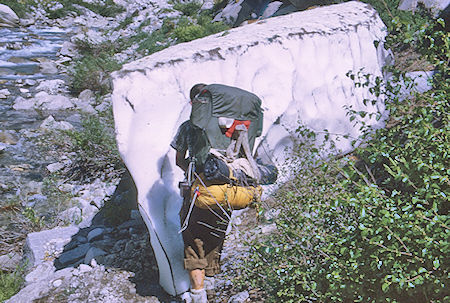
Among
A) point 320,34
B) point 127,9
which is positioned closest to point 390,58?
point 320,34

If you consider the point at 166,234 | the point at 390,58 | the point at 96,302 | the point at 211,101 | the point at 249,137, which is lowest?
the point at 96,302

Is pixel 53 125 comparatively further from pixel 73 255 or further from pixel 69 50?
pixel 69 50

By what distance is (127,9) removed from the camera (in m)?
18.2

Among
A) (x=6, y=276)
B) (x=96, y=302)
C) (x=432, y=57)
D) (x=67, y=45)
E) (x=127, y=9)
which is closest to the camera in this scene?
(x=432, y=57)

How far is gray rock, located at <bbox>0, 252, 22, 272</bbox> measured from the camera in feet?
13.2

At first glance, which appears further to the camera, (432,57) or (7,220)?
(7,220)

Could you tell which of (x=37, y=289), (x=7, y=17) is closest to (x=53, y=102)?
(x=37, y=289)

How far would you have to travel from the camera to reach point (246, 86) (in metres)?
3.92

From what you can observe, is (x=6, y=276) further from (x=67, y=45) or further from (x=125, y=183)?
(x=67, y=45)

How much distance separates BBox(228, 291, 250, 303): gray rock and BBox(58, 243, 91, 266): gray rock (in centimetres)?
168

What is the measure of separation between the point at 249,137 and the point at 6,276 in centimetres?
244

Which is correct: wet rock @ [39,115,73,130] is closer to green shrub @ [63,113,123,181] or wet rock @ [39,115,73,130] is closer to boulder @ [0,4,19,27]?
green shrub @ [63,113,123,181]

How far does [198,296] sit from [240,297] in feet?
0.90

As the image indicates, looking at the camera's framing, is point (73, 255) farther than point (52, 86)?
No
